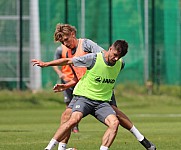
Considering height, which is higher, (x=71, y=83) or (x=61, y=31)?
(x=61, y=31)

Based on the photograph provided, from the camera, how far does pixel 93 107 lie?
13773 millimetres

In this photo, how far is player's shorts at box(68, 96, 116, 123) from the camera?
44.8 feet

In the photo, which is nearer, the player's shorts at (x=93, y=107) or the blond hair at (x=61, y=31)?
the player's shorts at (x=93, y=107)

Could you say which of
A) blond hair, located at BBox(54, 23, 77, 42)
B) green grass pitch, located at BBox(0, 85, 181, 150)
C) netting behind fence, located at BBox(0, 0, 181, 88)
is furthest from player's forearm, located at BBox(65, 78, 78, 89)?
netting behind fence, located at BBox(0, 0, 181, 88)

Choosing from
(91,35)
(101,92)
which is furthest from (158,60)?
(101,92)

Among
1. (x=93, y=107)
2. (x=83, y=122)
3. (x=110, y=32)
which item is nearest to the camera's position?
(x=93, y=107)

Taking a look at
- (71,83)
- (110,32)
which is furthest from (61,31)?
(110,32)

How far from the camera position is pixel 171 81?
38750 mm

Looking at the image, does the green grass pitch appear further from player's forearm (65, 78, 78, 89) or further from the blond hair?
the blond hair

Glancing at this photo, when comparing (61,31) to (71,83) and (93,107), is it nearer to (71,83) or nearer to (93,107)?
(71,83)

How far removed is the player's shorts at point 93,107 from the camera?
→ 13656mm

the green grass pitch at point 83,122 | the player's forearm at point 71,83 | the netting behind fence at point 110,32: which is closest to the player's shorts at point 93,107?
the player's forearm at point 71,83

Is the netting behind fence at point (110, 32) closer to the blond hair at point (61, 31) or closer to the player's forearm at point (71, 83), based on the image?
the player's forearm at point (71, 83)

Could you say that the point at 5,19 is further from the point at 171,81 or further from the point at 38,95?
the point at 171,81
